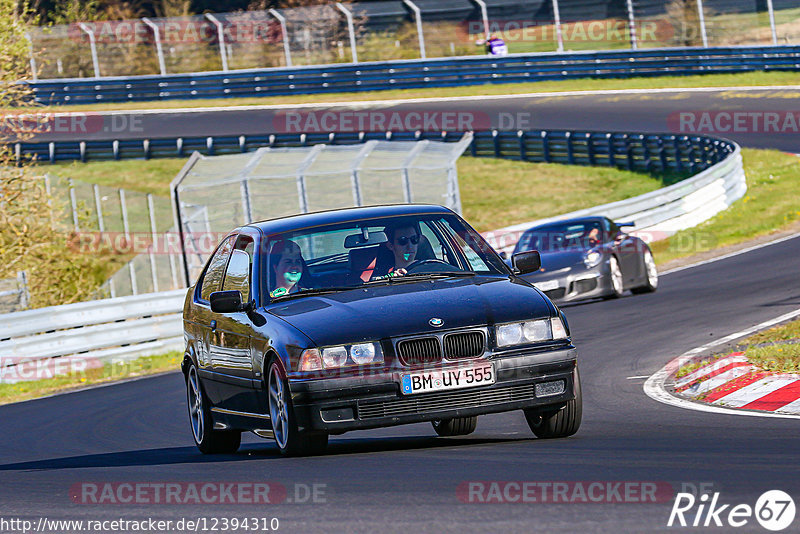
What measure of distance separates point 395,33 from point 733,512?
143ft

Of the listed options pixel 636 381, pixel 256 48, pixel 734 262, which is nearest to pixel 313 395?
pixel 636 381

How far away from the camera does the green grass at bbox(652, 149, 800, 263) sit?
24.1 m

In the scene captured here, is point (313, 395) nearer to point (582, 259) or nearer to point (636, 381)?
point (636, 381)

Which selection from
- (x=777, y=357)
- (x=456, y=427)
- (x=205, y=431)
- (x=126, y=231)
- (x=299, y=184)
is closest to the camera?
(x=456, y=427)

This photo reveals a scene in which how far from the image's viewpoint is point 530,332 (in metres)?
7.61

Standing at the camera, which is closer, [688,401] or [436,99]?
[688,401]

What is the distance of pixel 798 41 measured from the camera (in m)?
40.2

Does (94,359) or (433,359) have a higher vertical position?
(433,359)

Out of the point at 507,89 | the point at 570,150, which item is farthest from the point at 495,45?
the point at 570,150

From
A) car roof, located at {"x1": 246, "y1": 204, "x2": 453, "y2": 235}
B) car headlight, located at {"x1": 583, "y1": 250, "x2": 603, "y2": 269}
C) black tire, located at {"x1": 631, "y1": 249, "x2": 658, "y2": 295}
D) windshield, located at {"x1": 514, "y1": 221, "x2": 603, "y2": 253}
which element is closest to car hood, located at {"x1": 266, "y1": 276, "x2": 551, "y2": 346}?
car roof, located at {"x1": 246, "y1": 204, "x2": 453, "y2": 235}

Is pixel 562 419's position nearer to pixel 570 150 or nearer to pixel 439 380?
pixel 439 380

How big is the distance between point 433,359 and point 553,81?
1552 inches

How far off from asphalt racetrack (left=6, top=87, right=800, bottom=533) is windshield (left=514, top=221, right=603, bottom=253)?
15.9 ft

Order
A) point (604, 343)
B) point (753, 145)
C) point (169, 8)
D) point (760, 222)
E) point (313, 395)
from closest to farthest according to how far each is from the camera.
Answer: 1. point (313, 395)
2. point (604, 343)
3. point (760, 222)
4. point (753, 145)
5. point (169, 8)
